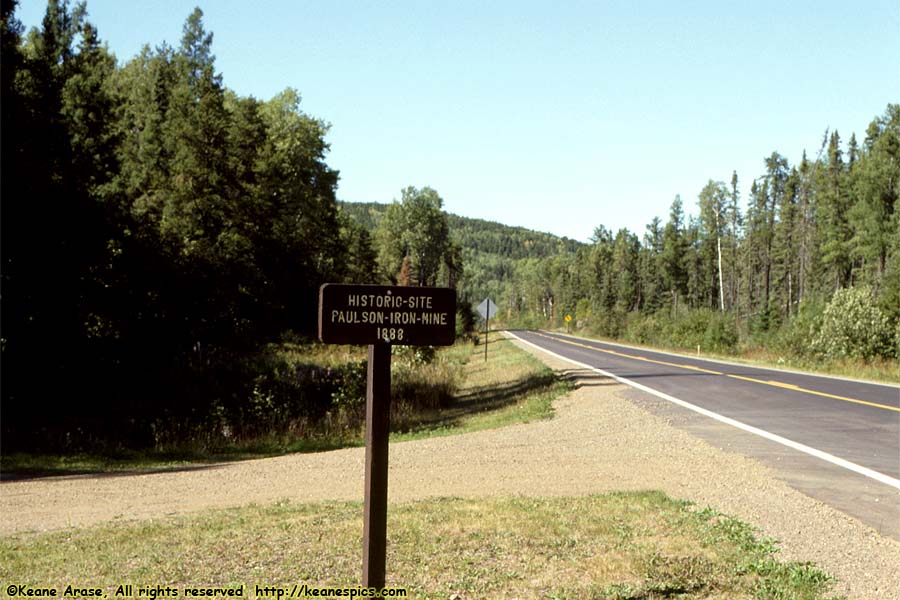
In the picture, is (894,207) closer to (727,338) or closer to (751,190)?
(727,338)

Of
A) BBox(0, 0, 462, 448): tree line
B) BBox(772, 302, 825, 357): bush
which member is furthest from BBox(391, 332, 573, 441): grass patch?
BBox(772, 302, 825, 357): bush

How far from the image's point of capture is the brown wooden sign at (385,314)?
16.1 feet

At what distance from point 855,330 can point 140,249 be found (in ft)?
86.8

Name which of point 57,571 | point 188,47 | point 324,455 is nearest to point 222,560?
point 57,571

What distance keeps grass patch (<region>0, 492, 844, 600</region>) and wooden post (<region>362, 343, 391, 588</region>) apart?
645 mm

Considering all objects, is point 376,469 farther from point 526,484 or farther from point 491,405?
point 491,405

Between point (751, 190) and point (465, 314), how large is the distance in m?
55.8

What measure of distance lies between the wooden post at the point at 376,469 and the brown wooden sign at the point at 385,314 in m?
0.12

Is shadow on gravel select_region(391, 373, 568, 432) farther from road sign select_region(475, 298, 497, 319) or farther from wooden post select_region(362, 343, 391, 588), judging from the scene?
wooden post select_region(362, 343, 391, 588)

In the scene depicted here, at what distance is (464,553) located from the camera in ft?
20.9

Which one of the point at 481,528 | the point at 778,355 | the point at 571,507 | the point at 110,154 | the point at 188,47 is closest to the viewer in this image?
the point at 481,528

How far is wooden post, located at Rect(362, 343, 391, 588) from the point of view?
194 inches

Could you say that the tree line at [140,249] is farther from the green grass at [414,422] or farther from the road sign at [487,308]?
the road sign at [487,308]

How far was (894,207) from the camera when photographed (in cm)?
6203
